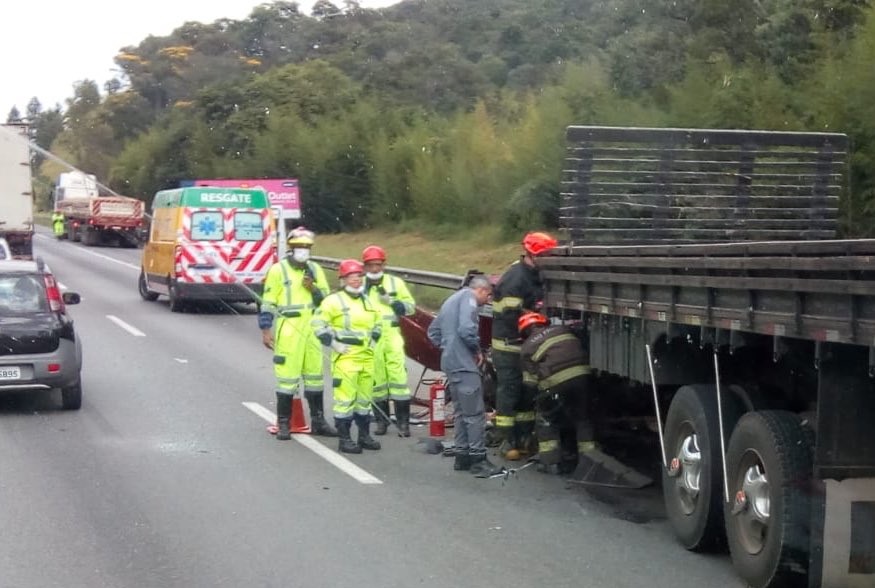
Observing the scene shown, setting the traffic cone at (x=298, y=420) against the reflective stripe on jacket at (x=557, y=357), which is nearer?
the reflective stripe on jacket at (x=557, y=357)

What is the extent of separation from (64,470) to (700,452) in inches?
201

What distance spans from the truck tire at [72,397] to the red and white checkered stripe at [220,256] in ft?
33.7

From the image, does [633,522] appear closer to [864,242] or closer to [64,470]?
[864,242]

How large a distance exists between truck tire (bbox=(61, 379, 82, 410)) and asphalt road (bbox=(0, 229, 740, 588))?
213 mm

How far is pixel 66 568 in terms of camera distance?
7.48 meters

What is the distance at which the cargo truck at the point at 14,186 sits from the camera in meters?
27.7

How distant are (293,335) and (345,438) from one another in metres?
1.29

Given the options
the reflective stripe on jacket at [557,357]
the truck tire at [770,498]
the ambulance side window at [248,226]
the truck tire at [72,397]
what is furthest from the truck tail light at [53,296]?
the ambulance side window at [248,226]

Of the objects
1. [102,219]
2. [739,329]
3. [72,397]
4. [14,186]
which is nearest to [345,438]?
[72,397]

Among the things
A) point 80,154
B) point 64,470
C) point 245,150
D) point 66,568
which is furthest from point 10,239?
point 80,154

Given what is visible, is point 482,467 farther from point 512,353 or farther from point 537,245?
point 537,245

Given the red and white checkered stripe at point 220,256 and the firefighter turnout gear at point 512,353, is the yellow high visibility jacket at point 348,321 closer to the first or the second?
the firefighter turnout gear at point 512,353

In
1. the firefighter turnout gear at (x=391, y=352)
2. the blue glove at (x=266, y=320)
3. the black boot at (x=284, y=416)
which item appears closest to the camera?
the black boot at (x=284, y=416)

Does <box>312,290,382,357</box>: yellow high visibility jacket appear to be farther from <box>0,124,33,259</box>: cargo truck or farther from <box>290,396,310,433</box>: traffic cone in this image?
<box>0,124,33,259</box>: cargo truck
